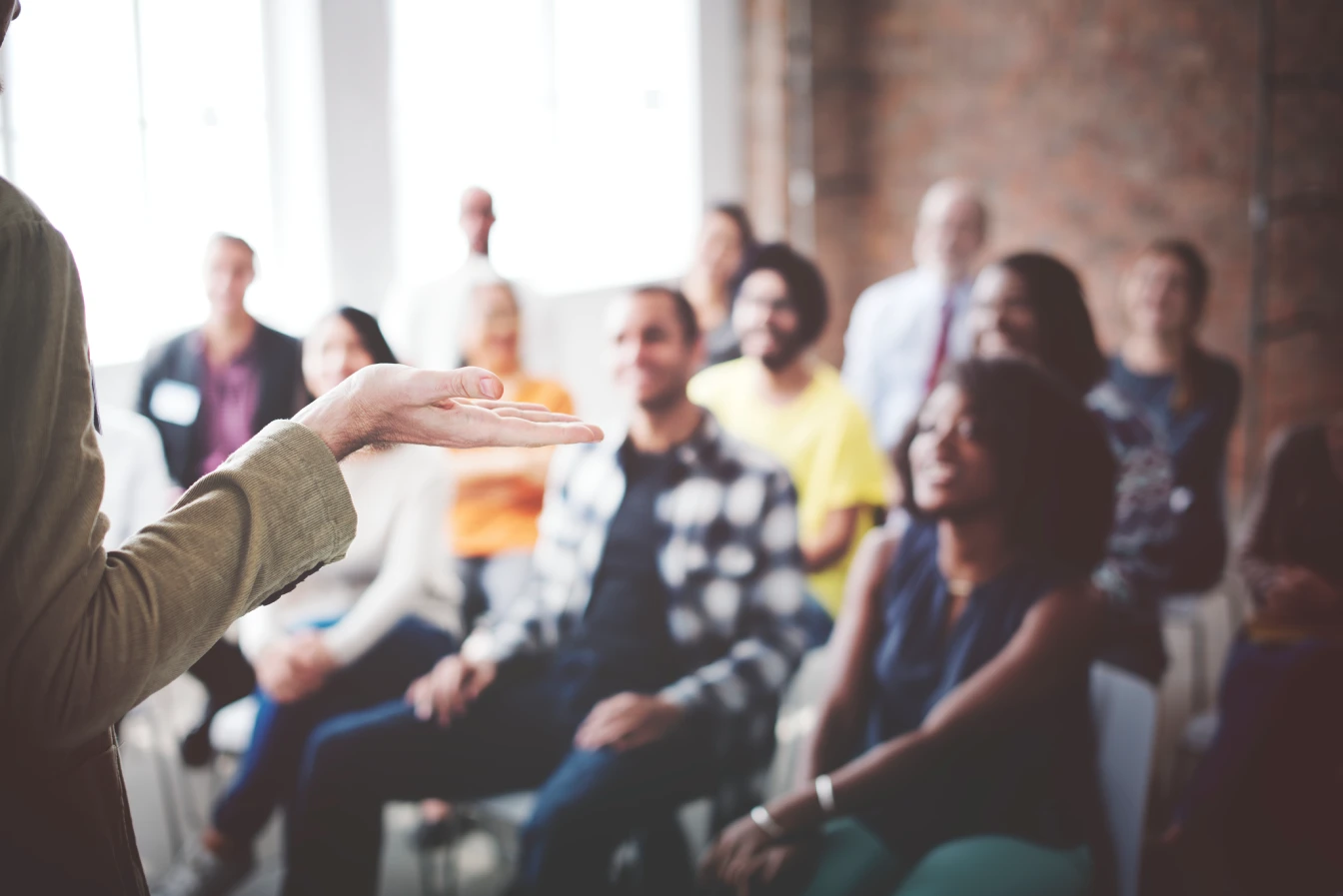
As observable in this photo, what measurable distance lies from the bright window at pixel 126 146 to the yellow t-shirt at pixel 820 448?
1.21 m

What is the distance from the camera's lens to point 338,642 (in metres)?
2.14

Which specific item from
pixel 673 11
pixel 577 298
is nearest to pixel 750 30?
pixel 673 11

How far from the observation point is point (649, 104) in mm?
4797

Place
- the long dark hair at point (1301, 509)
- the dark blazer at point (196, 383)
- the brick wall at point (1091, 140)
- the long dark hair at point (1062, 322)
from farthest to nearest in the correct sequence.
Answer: the brick wall at point (1091, 140) → the long dark hair at point (1301, 509) → the long dark hair at point (1062, 322) → the dark blazer at point (196, 383)

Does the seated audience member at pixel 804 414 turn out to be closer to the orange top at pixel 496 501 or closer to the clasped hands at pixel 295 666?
the orange top at pixel 496 501

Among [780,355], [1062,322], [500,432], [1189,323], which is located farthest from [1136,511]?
[500,432]

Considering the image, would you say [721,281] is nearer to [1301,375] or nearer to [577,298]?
[577,298]

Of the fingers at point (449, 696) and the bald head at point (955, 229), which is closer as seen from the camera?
the fingers at point (449, 696)

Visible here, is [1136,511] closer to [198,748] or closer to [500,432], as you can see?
[198,748]

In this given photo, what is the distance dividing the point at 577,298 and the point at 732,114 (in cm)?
211

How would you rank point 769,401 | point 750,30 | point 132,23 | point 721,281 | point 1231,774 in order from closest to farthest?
point 132,23
point 1231,774
point 769,401
point 721,281
point 750,30

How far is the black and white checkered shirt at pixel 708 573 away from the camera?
2.10 meters

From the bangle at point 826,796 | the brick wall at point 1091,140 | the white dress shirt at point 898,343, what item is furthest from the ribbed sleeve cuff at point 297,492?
the brick wall at point 1091,140

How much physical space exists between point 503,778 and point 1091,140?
15.3 feet
